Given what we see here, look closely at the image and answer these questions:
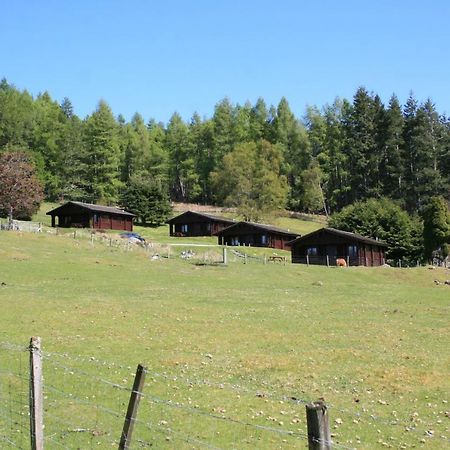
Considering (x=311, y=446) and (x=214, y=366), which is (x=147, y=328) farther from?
(x=311, y=446)

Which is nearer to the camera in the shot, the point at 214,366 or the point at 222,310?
the point at 214,366

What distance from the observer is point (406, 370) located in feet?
58.9

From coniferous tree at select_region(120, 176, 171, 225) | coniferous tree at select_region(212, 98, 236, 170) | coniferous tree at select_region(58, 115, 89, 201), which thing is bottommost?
coniferous tree at select_region(120, 176, 171, 225)

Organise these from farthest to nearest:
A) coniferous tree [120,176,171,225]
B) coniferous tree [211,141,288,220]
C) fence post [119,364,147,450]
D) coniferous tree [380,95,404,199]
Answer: coniferous tree [380,95,404,199] → coniferous tree [120,176,171,225] → coniferous tree [211,141,288,220] → fence post [119,364,147,450]

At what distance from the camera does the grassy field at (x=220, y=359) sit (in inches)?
483

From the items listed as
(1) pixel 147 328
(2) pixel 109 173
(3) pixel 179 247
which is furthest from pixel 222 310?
(2) pixel 109 173

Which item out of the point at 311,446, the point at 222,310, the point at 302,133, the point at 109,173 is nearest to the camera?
the point at 311,446

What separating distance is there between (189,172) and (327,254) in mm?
68311

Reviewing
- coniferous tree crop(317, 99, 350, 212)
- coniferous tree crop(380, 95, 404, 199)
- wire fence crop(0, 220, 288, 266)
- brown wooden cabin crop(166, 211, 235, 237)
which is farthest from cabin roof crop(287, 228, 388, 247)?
coniferous tree crop(317, 99, 350, 212)

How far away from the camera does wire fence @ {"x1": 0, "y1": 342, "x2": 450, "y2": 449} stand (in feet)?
37.8

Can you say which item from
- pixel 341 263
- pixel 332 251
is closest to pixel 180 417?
pixel 341 263

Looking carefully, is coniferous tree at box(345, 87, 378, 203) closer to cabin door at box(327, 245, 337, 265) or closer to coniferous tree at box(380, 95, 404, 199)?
coniferous tree at box(380, 95, 404, 199)

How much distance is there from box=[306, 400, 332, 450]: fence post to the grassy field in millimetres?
1693

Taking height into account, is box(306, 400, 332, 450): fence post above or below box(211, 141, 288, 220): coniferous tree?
below
